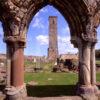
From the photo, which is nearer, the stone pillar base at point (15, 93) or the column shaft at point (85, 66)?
the stone pillar base at point (15, 93)

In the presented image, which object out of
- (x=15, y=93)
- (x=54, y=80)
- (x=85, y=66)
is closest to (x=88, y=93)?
(x=85, y=66)

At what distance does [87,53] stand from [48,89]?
2.92 meters

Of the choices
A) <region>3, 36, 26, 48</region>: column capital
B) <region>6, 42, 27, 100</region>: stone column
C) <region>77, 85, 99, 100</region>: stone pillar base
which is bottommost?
<region>77, 85, 99, 100</region>: stone pillar base

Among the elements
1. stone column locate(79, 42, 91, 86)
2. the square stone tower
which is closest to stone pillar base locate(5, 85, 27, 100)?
stone column locate(79, 42, 91, 86)

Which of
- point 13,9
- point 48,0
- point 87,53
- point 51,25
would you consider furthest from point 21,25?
point 51,25

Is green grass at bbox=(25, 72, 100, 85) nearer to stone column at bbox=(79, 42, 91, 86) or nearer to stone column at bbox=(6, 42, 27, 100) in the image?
stone column at bbox=(79, 42, 91, 86)

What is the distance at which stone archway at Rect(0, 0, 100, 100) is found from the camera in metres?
10.1

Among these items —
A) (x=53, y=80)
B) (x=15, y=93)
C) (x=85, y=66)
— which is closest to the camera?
(x=15, y=93)

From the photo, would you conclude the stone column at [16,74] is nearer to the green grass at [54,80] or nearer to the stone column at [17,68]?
the stone column at [17,68]

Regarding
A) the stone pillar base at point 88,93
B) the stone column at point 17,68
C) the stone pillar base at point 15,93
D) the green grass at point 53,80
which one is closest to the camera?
the stone pillar base at point 15,93

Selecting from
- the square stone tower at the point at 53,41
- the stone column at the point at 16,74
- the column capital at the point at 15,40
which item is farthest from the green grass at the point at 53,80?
the square stone tower at the point at 53,41

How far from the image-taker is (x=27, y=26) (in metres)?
10.5

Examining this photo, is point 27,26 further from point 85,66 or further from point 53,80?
point 53,80

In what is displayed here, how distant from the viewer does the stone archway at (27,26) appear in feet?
33.0
